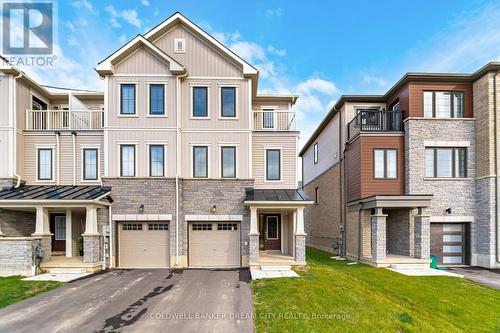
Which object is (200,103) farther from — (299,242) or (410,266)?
(410,266)

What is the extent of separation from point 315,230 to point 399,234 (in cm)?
893

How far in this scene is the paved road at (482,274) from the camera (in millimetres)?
11797

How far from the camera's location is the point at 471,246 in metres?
15.2

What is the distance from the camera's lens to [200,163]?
47.8ft

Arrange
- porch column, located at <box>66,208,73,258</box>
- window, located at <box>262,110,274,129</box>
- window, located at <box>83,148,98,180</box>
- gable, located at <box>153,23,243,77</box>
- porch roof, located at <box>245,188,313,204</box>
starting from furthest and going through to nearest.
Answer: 1. window, located at <box>262,110,274,129</box>
2. window, located at <box>83,148,98,180</box>
3. porch column, located at <box>66,208,73,258</box>
4. gable, located at <box>153,23,243,77</box>
5. porch roof, located at <box>245,188,313,204</box>

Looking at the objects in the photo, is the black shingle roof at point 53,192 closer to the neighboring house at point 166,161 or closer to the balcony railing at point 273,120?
the neighboring house at point 166,161

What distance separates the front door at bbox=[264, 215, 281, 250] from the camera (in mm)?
16672

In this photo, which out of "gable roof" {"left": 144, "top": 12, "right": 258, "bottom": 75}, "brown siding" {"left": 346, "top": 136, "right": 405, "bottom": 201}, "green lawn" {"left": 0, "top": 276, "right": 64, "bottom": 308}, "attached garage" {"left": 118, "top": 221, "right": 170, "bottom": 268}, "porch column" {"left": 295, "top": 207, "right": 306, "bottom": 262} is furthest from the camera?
"brown siding" {"left": 346, "top": 136, "right": 405, "bottom": 201}

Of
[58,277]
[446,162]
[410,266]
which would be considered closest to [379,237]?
[410,266]

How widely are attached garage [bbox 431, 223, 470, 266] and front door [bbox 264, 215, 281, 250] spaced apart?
809 cm

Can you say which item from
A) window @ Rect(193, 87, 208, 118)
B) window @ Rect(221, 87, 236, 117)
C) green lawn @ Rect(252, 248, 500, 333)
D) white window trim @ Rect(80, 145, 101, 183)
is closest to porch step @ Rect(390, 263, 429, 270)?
green lawn @ Rect(252, 248, 500, 333)

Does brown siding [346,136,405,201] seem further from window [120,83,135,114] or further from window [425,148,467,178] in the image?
window [120,83,135,114]

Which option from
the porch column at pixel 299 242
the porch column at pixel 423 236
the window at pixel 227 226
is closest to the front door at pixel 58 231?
the window at pixel 227 226

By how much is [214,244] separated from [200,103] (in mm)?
7052
